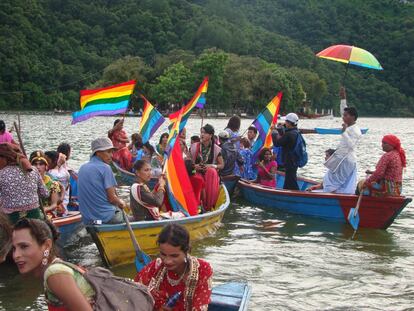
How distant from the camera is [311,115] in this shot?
111375 mm

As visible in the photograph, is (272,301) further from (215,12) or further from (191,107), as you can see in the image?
(215,12)

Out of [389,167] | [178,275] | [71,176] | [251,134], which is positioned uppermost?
Answer: [251,134]

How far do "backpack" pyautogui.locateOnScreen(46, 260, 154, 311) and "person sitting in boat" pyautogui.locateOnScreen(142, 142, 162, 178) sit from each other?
9605mm

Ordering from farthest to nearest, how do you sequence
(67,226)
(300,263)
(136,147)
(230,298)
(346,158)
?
(136,147), (346,158), (300,263), (67,226), (230,298)

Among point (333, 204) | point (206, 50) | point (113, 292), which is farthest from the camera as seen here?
point (206, 50)

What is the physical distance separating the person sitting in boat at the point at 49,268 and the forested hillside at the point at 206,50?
290ft

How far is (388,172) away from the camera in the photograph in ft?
34.7

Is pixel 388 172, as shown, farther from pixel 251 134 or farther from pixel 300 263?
pixel 251 134

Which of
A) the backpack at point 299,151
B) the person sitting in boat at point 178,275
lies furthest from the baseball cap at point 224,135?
the person sitting in boat at point 178,275

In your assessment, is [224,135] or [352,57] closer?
[352,57]

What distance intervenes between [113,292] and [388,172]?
320 inches

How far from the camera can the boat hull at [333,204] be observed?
36.0ft

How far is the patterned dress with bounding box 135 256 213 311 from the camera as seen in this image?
4.45 m

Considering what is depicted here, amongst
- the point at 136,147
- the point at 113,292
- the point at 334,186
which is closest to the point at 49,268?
the point at 113,292
